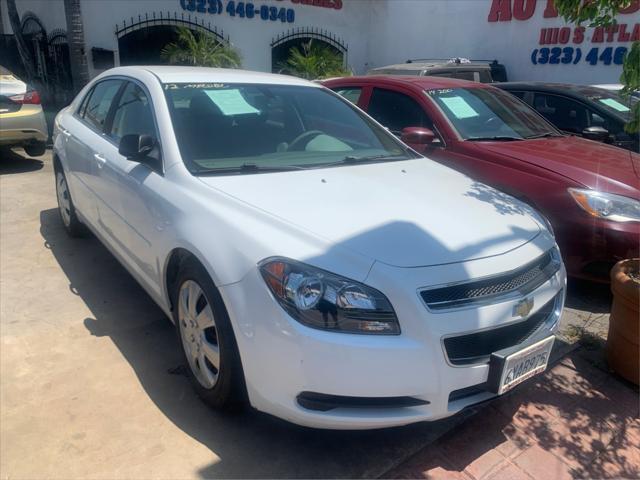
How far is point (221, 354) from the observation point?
2.43 metres

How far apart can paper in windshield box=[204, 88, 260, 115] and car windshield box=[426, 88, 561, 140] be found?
2.09 m

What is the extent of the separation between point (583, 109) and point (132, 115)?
5015 millimetres

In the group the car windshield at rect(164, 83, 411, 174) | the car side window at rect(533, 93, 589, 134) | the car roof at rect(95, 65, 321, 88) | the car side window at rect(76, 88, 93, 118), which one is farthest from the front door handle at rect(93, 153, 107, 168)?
the car side window at rect(533, 93, 589, 134)

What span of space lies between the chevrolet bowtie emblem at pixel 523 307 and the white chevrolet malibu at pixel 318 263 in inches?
0.4

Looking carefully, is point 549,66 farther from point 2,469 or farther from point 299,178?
point 2,469

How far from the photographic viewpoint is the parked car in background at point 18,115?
735 cm

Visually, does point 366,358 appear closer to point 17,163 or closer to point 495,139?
point 495,139

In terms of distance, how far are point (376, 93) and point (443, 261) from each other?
3.53 meters

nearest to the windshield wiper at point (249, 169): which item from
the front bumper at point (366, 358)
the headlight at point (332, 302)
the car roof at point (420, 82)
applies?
the front bumper at point (366, 358)

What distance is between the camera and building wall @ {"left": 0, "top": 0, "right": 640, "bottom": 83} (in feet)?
38.1

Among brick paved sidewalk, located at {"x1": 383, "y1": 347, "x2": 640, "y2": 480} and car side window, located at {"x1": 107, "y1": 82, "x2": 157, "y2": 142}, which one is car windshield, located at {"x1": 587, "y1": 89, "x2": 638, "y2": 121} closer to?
brick paved sidewalk, located at {"x1": 383, "y1": 347, "x2": 640, "y2": 480}

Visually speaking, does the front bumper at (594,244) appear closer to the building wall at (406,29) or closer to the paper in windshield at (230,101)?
the paper in windshield at (230,101)

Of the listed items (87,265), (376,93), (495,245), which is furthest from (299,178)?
(376,93)

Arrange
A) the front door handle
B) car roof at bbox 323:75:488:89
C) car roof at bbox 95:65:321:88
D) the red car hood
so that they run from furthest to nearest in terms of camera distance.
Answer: car roof at bbox 323:75:488:89 → the red car hood → the front door handle → car roof at bbox 95:65:321:88
